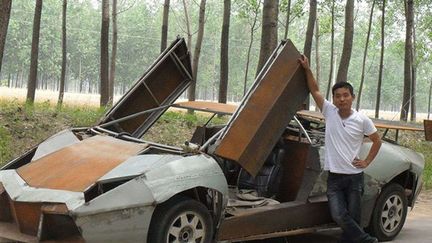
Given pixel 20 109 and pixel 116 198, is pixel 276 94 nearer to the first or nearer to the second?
pixel 116 198

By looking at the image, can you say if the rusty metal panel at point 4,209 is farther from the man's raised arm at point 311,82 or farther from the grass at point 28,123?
the grass at point 28,123

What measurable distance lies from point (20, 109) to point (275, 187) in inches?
309

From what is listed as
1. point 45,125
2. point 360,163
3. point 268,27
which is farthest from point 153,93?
point 268,27

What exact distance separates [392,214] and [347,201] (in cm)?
127

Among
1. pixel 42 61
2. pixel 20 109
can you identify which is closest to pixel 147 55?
pixel 42 61

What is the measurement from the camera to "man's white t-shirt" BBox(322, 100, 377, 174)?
18.0ft

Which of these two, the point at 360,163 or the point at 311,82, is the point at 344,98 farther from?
the point at 360,163

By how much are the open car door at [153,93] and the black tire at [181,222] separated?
207 cm

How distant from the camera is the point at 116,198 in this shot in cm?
425

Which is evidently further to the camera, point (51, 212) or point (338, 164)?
point (338, 164)

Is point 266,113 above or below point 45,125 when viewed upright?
above

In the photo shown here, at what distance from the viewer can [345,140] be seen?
5523 millimetres

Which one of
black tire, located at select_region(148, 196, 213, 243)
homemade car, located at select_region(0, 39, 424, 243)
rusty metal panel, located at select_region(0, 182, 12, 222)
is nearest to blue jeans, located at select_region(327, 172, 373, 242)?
homemade car, located at select_region(0, 39, 424, 243)

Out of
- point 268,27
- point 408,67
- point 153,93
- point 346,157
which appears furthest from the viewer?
point 408,67
